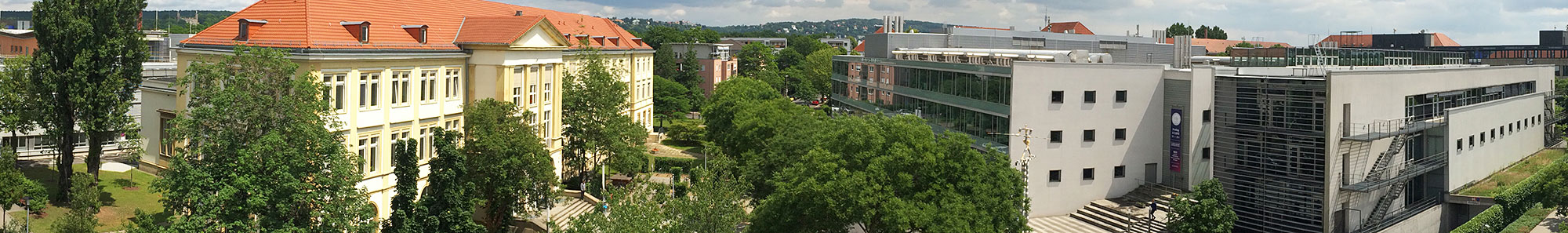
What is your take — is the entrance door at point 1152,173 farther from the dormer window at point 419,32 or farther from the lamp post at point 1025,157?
the dormer window at point 419,32

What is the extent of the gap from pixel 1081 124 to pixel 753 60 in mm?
90323

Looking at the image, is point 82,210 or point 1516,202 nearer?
point 82,210

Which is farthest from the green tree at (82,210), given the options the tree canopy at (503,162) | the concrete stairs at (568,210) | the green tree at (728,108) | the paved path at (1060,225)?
the paved path at (1060,225)

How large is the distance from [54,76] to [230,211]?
17.8 metres

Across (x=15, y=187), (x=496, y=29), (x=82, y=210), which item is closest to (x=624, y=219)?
(x=82, y=210)

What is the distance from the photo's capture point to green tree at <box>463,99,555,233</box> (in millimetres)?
40219

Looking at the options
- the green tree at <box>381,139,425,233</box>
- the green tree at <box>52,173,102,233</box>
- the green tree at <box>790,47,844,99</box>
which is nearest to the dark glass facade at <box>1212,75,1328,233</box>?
the green tree at <box>381,139,425,233</box>

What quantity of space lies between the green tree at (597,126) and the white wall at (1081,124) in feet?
51.7

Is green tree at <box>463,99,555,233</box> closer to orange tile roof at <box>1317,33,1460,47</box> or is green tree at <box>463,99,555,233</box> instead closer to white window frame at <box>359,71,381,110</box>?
white window frame at <box>359,71,381,110</box>

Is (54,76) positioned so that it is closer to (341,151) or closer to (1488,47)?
(341,151)

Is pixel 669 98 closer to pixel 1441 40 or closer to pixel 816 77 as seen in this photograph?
pixel 816 77

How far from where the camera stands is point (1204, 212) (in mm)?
43781

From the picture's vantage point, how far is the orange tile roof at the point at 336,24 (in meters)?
40.3

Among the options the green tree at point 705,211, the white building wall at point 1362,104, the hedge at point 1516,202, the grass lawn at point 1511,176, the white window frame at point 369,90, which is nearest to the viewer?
the green tree at point 705,211
